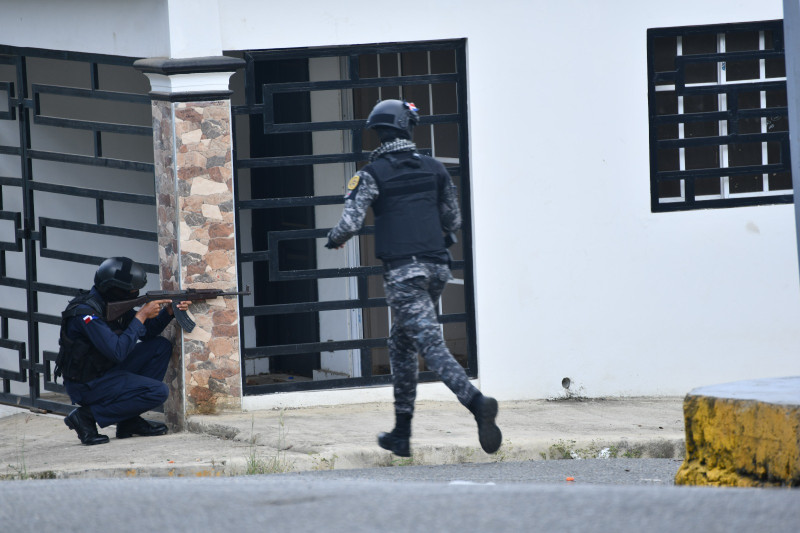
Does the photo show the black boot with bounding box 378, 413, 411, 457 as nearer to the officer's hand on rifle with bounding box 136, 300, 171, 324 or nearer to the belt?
the belt

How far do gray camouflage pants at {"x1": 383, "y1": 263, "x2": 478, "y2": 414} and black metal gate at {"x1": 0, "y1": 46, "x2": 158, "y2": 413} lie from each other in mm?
2761

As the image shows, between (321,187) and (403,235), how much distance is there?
3.30 metres

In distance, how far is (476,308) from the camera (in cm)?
865

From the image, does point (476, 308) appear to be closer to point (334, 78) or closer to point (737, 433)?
point (334, 78)

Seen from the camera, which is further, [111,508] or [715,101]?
[715,101]

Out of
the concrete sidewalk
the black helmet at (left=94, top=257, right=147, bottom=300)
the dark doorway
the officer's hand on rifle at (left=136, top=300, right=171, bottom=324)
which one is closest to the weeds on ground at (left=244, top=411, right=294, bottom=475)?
the concrete sidewalk

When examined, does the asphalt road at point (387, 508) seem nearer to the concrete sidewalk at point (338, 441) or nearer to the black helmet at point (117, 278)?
the concrete sidewalk at point (338, 441)

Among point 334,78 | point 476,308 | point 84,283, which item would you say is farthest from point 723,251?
point 84,283

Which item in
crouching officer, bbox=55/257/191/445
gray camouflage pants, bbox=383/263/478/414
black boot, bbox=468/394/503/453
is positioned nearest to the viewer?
black boot, bbox=468/394/503/453

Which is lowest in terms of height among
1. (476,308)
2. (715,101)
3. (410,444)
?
(410,444)

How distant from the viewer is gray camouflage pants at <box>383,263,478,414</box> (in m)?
6.36

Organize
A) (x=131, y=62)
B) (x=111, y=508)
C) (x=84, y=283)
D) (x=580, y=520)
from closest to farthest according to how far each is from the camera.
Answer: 1. (x=580, y=520)
2. (x=111, y=508)
3. (x=131, y=62)
4. (x=84, y=283)

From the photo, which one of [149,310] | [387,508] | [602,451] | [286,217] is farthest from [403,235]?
[286,217]

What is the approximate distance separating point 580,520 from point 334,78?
6.44 meters
